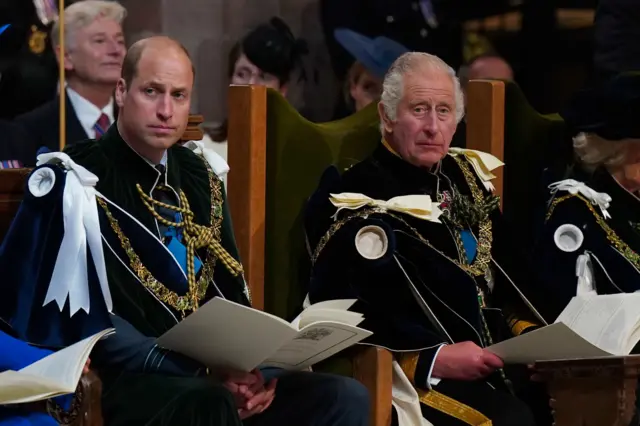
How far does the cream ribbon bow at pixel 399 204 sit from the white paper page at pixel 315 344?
16.6 inches

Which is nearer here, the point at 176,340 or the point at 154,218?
the point at 176,340

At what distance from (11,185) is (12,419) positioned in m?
0.68

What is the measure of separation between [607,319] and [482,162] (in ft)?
1.90

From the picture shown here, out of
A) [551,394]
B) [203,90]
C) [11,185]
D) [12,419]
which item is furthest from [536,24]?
[12,419]

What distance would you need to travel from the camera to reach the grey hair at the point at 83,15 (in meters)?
4.59

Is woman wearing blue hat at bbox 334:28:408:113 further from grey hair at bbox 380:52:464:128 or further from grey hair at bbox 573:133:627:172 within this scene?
grey hair at bbox 380:52:464:128

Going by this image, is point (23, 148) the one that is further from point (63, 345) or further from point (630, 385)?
point (630, 385)

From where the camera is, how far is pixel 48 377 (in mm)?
2711

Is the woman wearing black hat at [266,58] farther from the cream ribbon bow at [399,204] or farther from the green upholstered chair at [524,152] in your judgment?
the cream ribbon bow at [399,204]

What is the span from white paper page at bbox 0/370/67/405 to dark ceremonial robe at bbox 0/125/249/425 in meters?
0.32

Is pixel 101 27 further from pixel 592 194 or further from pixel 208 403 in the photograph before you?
pixel 208 403

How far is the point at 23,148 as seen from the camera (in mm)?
4441

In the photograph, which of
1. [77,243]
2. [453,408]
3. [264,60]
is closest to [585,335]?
[453,408]

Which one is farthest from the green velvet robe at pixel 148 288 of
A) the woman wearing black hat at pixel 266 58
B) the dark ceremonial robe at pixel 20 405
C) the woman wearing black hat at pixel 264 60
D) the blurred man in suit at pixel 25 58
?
the woman wearing black hat at pixel 266 58
